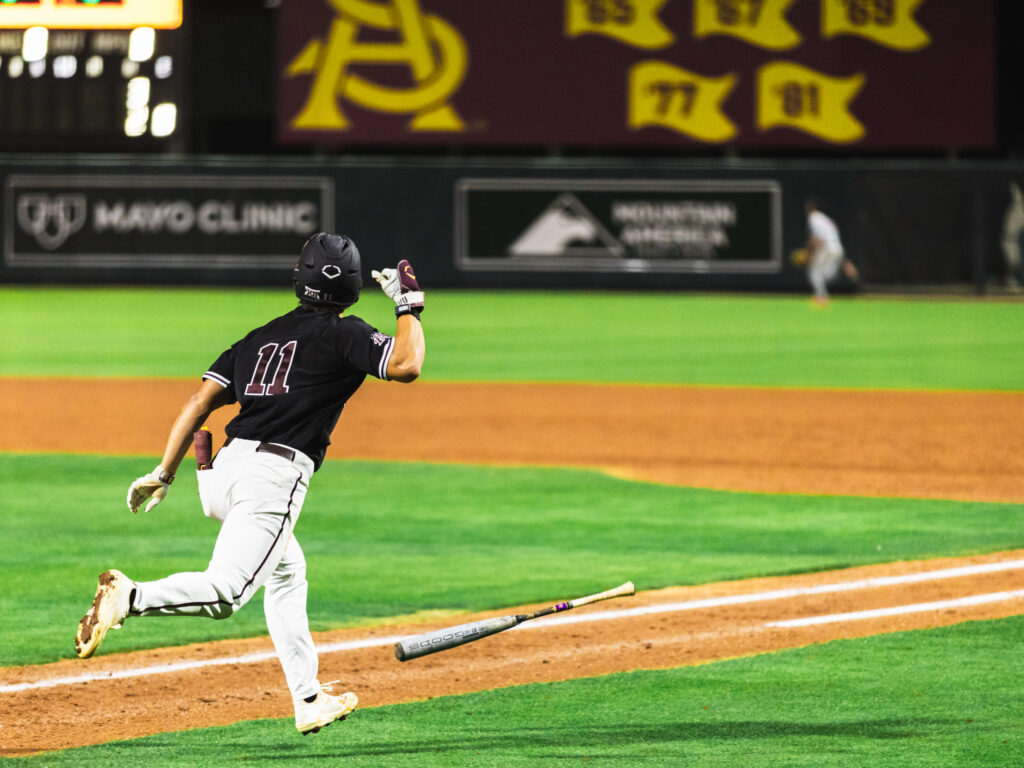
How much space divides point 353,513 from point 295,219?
66.9 feet

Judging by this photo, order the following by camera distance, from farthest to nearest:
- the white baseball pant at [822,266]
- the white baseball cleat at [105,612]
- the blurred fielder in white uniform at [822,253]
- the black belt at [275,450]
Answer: the white baseball pant at [822,266], the blurred fielder in white uniform at [822,253], the black belt at [275,450], the white baseball cleat at [105,612]

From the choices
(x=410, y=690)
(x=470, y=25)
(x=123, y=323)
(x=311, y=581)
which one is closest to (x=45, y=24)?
(x=123, y=323)

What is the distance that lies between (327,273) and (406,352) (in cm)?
42

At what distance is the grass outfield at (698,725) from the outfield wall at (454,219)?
23.5 m

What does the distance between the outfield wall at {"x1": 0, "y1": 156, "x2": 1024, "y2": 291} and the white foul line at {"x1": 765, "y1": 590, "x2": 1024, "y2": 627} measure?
22132 mm

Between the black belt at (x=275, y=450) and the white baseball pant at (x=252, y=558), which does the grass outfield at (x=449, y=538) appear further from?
the black belt at (x=275, y=450)

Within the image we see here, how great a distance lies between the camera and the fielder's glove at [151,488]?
541 cm

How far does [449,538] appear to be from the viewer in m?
9.86

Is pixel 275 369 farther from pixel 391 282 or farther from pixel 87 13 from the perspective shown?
pixel 87 13

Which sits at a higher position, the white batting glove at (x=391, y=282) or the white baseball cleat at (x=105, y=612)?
the white batting glove at (x=391, y=282)

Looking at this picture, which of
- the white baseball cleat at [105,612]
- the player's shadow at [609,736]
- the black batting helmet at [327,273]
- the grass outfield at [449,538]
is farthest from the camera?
the grass outfield at [449,538]

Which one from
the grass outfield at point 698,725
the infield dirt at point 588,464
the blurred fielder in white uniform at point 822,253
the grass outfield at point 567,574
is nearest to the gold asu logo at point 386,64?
the blurred fielder in white uniform at point 822,253

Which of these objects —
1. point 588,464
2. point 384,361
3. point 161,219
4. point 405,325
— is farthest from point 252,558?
point 161,219

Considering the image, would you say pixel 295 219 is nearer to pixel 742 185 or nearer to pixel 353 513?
pixel 742 185
